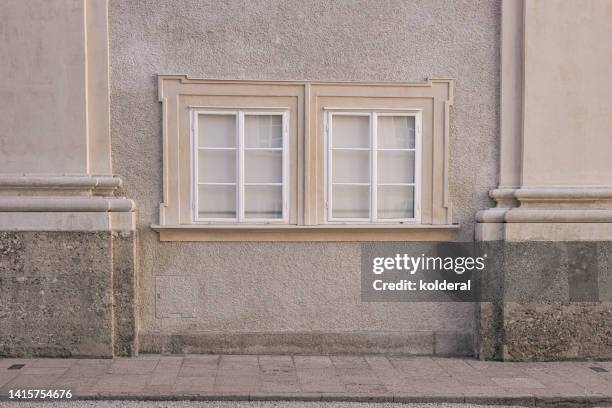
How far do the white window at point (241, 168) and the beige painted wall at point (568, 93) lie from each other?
9.24 feet

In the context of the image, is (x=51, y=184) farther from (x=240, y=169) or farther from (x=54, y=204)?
(x=240, y=169)

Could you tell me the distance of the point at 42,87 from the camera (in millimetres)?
6867

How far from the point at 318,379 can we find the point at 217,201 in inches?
90.9

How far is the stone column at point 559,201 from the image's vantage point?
7129 millimetres

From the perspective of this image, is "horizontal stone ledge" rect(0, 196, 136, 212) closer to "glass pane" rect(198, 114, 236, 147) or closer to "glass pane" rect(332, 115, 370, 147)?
"glass pane" rect(198, 114, 236, 147)

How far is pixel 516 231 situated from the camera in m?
7.12

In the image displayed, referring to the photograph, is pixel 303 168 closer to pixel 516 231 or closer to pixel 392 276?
pixel 392 276

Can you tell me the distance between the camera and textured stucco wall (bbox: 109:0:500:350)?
7.08 metres

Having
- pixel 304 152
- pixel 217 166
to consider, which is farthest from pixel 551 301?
pixel 217 166

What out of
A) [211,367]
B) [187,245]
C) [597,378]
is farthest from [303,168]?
[597,378]

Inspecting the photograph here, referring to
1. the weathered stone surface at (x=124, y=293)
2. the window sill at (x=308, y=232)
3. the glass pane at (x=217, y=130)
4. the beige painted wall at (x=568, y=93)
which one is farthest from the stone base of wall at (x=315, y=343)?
the glass pane at (x=217, y=130)

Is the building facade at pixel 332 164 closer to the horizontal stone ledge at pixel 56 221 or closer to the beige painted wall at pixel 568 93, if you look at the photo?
the beige painted wall at pixel 568 93

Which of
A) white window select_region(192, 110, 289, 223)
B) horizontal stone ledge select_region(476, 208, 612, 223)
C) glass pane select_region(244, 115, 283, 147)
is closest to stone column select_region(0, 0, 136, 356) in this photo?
white window select_region(192, 110, 289, 223)

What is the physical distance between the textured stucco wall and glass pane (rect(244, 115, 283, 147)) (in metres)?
0.47
